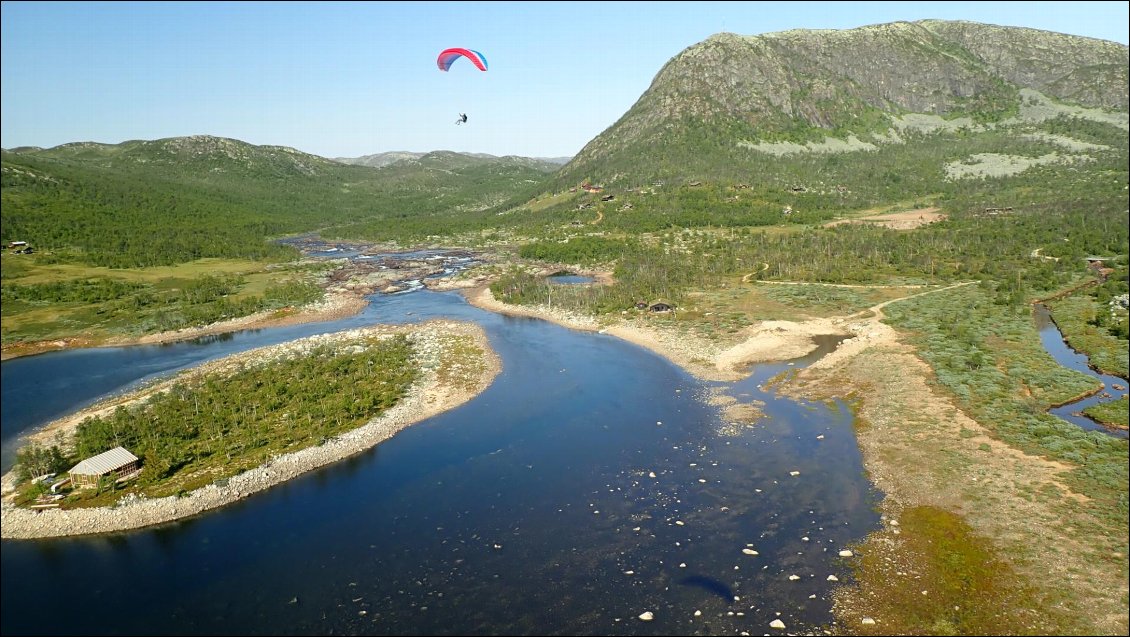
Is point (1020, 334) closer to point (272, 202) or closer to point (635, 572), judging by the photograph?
point (635, 572)

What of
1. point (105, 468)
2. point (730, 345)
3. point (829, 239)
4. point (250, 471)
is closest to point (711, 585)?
point (250, 471)

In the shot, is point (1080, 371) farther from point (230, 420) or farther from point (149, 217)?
point (149, 217)

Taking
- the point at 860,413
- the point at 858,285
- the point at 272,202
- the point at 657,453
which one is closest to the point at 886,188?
the point at 858,285

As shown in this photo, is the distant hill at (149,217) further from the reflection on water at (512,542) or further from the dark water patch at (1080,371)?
the dark water patch at (1080,371)

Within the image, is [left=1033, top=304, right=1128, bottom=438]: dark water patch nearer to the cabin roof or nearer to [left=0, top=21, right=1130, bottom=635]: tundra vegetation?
[left=0, top=21, right=1130, bottom=635]: tundra vegetation

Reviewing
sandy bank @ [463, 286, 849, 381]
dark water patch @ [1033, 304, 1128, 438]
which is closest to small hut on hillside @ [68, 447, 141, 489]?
sandy bank @ [463, 286, 849, 381]

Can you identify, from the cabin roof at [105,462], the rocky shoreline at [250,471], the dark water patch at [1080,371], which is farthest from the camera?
the dark water patch at [1080,371]

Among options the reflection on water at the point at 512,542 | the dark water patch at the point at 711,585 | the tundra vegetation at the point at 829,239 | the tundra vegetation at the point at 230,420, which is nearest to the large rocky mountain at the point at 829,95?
the tundra vegetation at the point at 829,239
